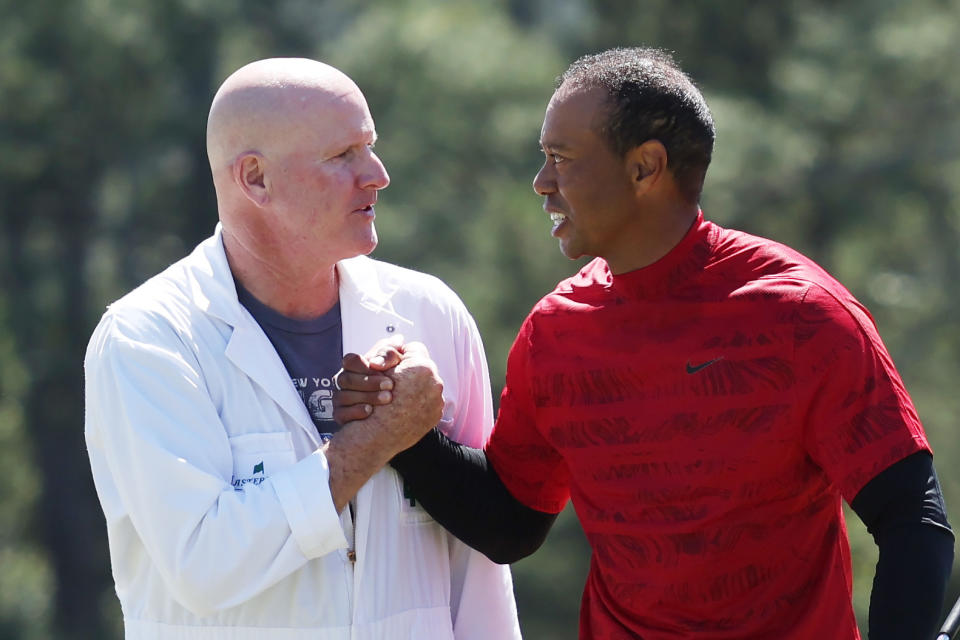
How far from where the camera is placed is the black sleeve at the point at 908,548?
2.39m

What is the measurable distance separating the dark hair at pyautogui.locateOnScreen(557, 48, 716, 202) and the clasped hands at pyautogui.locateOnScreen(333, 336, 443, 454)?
61cm

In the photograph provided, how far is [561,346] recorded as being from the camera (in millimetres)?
2814

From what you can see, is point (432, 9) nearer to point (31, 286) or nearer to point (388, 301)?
point (31, 286)

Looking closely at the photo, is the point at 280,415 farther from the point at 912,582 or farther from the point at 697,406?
the point at 912,582

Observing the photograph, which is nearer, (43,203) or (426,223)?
(426,223)

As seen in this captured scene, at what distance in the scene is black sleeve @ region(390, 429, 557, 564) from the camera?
298 cm

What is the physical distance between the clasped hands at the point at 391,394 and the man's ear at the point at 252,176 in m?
0.39

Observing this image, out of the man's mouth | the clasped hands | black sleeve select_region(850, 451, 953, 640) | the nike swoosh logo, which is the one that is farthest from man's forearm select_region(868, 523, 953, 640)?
the clasped hands

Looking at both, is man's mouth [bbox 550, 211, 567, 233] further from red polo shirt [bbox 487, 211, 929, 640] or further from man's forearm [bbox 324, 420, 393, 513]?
man's forearm [bbox 324, 420, 393, 513]

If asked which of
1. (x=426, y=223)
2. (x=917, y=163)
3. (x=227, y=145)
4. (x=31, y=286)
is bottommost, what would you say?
(x=31, y=286)

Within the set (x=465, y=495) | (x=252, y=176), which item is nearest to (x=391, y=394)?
(x=465, y=495)

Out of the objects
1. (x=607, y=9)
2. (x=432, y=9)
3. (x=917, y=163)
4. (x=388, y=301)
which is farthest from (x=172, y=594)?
(x=432, y=9)

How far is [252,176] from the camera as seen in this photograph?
3045mm

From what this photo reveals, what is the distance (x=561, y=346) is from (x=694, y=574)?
50 centimetres
